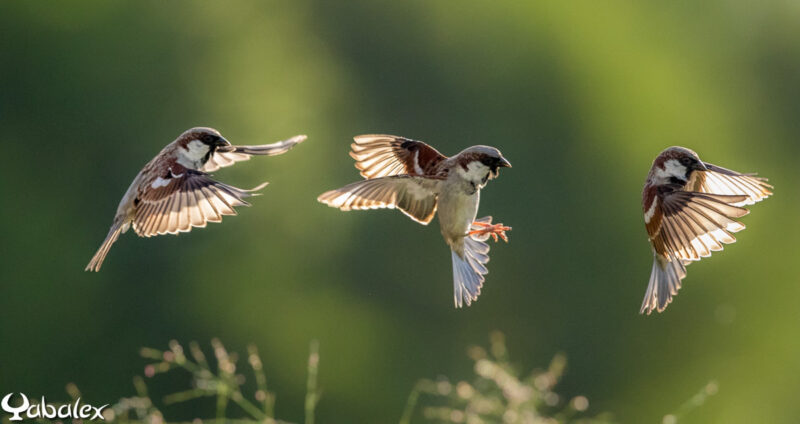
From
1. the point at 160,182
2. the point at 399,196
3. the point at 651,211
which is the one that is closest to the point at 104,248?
the point at 160,182

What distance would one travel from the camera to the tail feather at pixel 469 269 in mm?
3283

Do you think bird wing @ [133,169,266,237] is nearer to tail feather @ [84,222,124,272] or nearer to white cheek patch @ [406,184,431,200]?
tail feather @ [84,222,124,272]

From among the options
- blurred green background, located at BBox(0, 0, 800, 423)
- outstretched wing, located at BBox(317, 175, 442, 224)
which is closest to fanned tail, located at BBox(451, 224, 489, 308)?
outstretched wing, located at BBox(317, 175, 442, 224)

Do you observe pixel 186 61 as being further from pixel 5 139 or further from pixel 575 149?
pixel 575 149

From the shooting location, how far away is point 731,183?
335 cm

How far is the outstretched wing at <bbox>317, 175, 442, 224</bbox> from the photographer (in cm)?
299

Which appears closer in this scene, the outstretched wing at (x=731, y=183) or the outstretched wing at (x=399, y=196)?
the outstretched wing at (x=399, y=196)

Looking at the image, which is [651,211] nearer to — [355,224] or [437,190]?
[437,190]

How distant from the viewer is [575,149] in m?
11.9

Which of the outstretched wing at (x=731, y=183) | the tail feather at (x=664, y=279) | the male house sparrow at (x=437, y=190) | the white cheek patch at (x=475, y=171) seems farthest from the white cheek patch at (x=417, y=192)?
the outstretched wing at (x=731, y=183)

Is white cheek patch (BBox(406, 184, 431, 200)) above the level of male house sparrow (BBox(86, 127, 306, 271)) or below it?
above

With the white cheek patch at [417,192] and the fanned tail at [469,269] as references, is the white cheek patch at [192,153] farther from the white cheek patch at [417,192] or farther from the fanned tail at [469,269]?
the fanned tail at [469,269]

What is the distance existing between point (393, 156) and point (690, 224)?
106 centimetres

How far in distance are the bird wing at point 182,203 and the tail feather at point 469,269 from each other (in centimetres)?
81
